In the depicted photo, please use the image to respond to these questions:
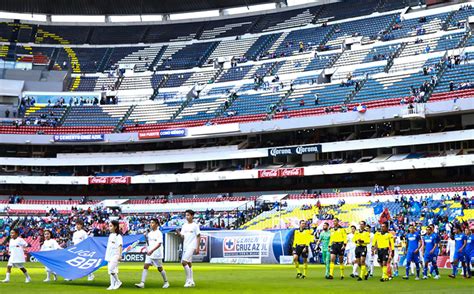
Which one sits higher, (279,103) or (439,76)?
(439,76)

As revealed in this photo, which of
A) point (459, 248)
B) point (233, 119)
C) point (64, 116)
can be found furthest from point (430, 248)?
point (64, 116)

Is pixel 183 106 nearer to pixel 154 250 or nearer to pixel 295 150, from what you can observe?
pixel 295 150

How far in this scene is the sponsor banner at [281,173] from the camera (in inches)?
2832

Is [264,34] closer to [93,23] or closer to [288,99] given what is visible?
[288,99]

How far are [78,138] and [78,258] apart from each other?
58171 mm

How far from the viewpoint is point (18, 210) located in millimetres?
78438

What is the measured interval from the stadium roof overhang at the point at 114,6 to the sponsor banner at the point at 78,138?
20.2 metres

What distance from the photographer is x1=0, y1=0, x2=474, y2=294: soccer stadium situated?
6278 centimetres

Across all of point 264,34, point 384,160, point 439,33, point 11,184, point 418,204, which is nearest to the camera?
point 418,204

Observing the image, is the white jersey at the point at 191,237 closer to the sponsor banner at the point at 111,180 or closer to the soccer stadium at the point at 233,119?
the soccer stadium at the point at 233,119

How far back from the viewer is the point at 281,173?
7294 centimetres

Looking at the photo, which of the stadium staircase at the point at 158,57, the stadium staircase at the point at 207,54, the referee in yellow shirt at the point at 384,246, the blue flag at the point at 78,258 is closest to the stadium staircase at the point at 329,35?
the stadium staircase at the point at 207,54

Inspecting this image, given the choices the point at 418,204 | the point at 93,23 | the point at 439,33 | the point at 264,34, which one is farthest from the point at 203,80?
the point at 418,204

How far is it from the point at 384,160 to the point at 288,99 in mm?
13840
